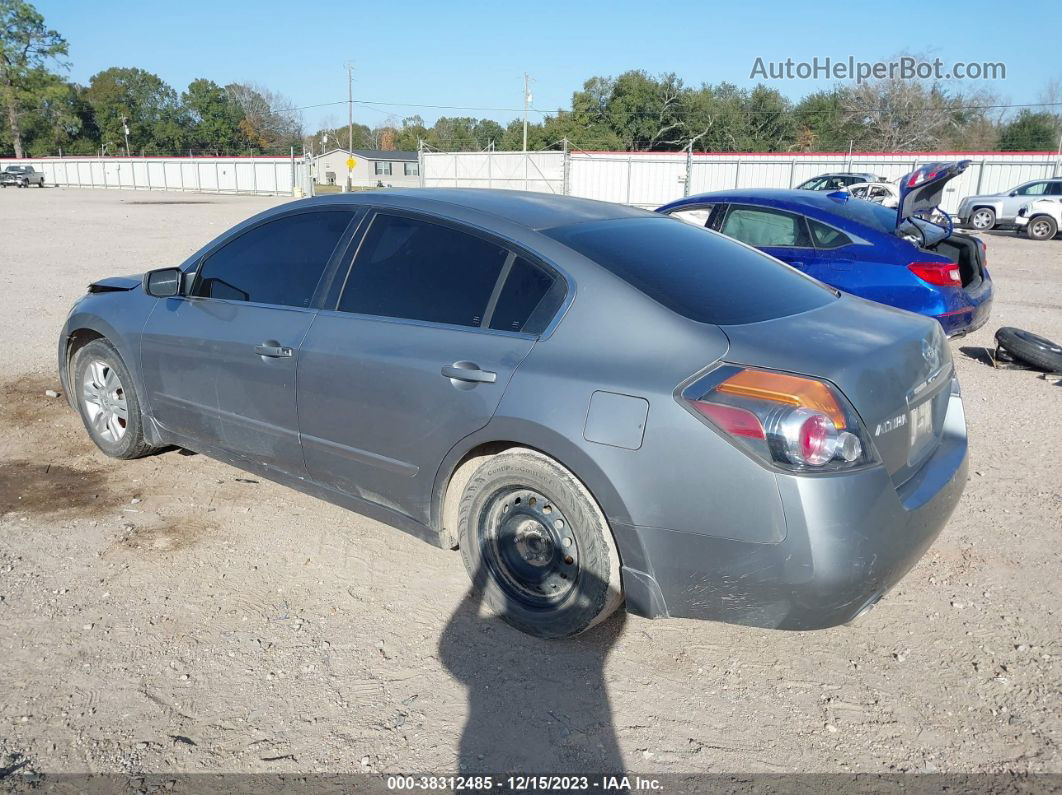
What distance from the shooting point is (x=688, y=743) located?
268 centimetres

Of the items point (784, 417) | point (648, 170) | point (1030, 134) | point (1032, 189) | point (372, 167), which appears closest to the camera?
point (784, 417)

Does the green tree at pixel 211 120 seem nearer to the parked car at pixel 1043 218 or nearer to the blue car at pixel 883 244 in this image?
the parked car at pixel 1043 218

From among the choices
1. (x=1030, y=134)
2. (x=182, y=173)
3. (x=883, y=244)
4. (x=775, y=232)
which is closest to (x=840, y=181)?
(x=775, y=232)

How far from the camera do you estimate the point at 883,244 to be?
6773mm

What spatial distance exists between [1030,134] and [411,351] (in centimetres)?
6181

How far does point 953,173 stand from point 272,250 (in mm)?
5360

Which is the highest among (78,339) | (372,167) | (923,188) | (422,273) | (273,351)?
(372,167)

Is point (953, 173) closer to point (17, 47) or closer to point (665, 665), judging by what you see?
point (665, 665)

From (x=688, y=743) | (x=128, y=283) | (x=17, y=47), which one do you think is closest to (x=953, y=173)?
(x=688, y=743)

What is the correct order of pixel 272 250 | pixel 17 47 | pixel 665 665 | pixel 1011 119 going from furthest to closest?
pixel 17 47 → pixel 1011 119 → pixel 272 250 → pixel 665 665

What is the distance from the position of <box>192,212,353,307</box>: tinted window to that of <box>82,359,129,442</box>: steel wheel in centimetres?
98

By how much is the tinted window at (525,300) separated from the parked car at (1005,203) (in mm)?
25492

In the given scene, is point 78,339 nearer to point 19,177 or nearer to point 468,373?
point 468,373

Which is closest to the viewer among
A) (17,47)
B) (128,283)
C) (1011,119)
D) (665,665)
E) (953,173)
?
(665,665)
